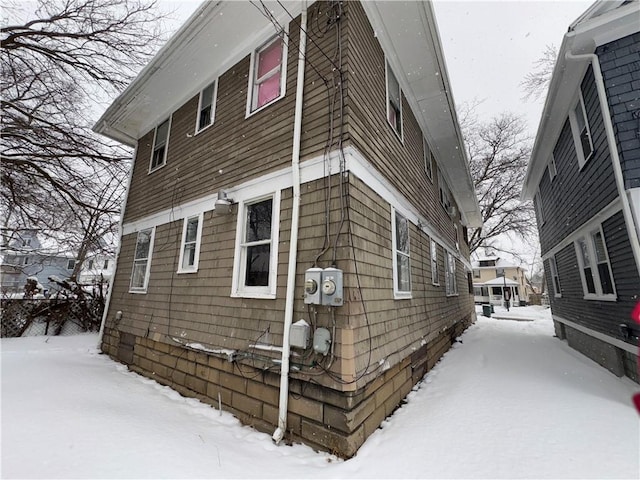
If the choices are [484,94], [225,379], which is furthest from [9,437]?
[484,94]

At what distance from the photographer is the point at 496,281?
1344 inches

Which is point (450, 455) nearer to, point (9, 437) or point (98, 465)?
point (98, 465)

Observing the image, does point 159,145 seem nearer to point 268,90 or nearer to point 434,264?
point 268,90

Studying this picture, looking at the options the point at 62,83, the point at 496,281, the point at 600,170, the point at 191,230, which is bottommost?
the point at 191,230

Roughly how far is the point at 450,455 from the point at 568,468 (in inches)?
40.4

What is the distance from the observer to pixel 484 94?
17188 millimetres

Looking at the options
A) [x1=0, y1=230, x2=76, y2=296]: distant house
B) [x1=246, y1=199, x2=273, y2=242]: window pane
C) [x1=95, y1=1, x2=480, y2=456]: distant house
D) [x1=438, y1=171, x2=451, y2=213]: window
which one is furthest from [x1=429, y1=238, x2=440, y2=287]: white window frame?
[x1=0, y1=230, x2=76, y2=296]: distant house

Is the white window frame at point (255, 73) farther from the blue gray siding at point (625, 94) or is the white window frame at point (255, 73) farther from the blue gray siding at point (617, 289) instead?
the blue gray siding at point (617, 289)

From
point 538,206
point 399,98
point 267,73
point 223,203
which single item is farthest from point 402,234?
point 538,206

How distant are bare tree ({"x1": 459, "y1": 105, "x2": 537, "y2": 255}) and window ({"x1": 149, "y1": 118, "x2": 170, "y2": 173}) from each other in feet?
60.9

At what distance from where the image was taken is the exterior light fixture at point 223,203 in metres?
4.80

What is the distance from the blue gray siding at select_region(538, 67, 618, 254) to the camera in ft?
18.5

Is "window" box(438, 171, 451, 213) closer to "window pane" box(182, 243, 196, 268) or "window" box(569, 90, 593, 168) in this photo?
"window" box(569, 90, 593, 168)

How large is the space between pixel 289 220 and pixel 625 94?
6237 millimetres
